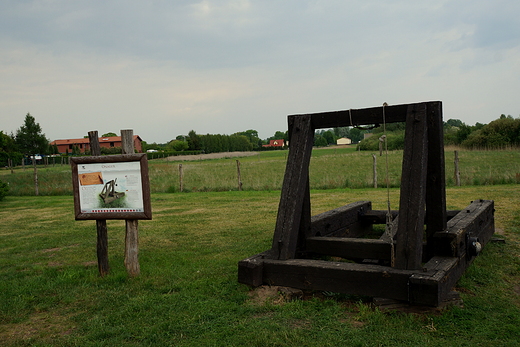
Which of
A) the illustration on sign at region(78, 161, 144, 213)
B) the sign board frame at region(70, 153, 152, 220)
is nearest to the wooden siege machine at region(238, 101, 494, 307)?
the sign board frame at region(70, 153, 152, 220)

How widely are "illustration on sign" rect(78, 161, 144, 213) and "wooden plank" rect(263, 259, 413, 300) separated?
1858mm

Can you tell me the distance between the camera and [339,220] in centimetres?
682

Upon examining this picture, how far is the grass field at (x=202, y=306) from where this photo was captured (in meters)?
3.48

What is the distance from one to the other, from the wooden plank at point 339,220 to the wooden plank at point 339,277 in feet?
4.24

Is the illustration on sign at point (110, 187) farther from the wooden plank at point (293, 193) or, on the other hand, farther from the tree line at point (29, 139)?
the tree line at point (29, 139)

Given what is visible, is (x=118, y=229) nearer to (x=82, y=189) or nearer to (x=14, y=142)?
(x=82, y=189)

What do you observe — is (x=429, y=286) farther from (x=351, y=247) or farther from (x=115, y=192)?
(x=115, y=192)

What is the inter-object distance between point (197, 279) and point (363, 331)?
2.30 metres

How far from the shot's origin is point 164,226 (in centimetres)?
953

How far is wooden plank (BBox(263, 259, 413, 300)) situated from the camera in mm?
3873

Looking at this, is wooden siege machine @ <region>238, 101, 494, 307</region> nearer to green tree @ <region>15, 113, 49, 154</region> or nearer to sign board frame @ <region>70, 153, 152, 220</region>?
sign board frame @ <region>70, 153, 152, 220</region>

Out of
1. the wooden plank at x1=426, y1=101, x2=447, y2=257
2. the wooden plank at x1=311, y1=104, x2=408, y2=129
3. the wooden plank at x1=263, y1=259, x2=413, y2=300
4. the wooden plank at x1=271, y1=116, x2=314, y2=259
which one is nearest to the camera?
the wooden plank at x1=263, y1=259, x2=413, y2=300

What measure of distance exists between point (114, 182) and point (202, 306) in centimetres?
207

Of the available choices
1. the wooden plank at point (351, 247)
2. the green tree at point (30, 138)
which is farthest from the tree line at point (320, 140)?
the wooden plank at point (351, 247)
